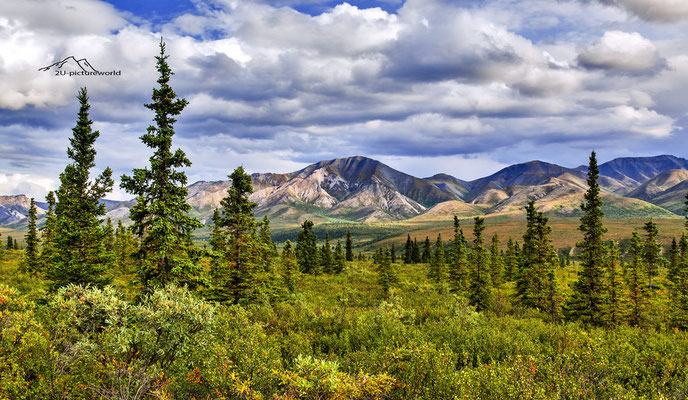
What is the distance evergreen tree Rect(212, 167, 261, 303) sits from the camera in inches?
1134

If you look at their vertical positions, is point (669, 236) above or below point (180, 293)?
below

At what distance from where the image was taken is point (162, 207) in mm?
21094

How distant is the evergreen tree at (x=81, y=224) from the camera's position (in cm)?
2695

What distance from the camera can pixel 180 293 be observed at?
1428 centimetres

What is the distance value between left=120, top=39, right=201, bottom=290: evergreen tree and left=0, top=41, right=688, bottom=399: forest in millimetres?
92

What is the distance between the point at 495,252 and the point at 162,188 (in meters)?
Answer: 66.3

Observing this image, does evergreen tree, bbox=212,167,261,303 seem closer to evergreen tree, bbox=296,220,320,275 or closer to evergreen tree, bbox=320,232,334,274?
evergreen tree, bbox=296,220,320,275

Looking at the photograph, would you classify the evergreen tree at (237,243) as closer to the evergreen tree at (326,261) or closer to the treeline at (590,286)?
the treeline at (590,286)

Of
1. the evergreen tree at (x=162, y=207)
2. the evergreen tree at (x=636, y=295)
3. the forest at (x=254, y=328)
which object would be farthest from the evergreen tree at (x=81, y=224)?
the evergreen tree at (x=636, y=295)

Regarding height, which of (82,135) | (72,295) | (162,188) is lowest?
(72,295)

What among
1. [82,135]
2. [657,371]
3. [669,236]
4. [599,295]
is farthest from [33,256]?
[669,236]

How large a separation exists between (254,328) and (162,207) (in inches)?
441

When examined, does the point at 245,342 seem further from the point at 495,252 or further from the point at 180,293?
the point at 495,252

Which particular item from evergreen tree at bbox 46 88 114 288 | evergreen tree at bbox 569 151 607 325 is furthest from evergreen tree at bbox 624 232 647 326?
evergreen tree at bbox 46 88 114 288
